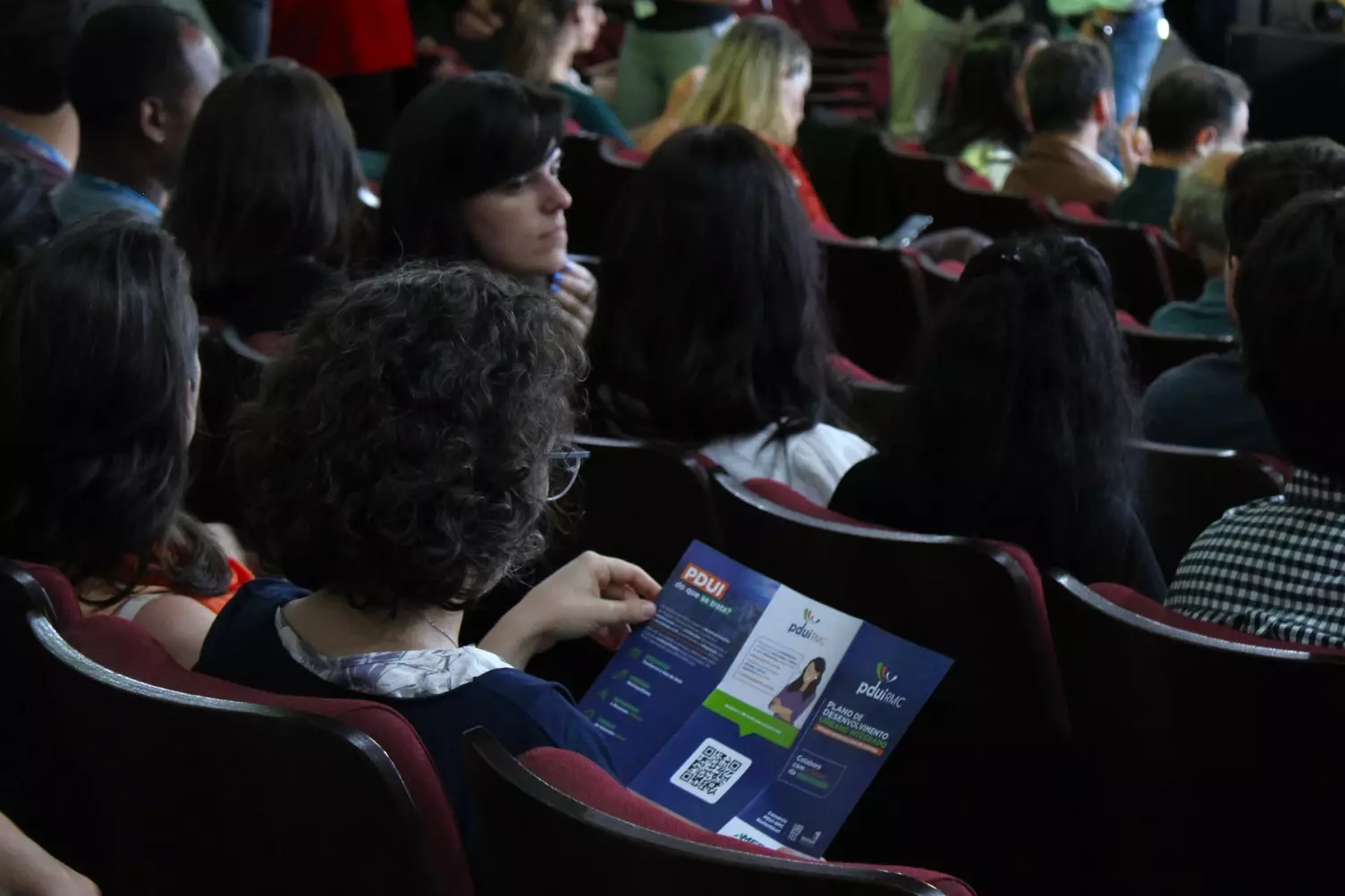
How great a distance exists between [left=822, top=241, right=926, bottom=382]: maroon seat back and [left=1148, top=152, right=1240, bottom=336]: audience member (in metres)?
0.52

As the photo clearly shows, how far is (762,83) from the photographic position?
4.64m

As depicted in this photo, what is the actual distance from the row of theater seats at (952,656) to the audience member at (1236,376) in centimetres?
92

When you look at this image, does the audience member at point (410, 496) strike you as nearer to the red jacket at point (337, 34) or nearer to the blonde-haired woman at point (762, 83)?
the blonde-haired woman at point (762, 83)

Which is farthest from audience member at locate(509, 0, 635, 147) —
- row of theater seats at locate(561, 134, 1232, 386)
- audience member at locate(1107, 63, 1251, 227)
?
audience member at locate(1107, 63, 1251, 227)

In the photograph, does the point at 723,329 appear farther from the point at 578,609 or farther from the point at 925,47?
the point at 925,47

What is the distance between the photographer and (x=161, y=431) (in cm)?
151

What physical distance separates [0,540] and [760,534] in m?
0.72

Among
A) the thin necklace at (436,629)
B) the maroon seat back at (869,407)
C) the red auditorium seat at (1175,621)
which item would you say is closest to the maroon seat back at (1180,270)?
the maroon seat back at (869,407)

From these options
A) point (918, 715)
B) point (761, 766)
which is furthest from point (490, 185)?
point (761, 766)

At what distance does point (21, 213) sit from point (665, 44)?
3.68 meters

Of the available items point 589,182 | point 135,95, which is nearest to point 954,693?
point 135,95

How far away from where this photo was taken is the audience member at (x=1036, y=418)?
5.58 ft

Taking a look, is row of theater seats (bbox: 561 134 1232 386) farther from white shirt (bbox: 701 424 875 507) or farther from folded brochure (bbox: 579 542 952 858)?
folded brochure (bbox: 579 542 952 858)

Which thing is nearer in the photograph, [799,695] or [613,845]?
[613,845]
